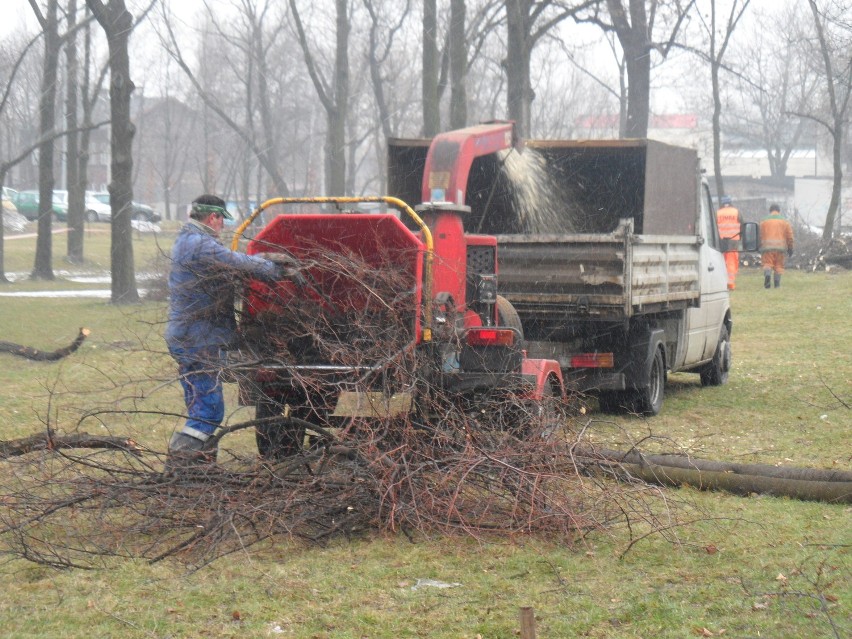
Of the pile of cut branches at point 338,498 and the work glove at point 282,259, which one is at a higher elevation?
the work glove at point 282,259

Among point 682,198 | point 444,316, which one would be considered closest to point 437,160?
point 444,316

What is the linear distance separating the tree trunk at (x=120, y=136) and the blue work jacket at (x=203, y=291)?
44.3 ft

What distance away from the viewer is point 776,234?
2459 centimetres

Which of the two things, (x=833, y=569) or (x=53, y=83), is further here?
(x=53, y=83)

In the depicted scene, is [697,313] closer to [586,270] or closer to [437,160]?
[586,270]

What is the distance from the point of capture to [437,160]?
9.04 m

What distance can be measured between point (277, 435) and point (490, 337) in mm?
1495

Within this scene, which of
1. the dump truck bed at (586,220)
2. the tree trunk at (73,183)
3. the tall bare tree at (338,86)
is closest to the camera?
the dump truck bed at (586,220)

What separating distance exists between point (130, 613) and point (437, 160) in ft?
17.1

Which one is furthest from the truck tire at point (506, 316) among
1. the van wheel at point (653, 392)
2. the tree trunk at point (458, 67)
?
the tree trunk at point (458, 67)

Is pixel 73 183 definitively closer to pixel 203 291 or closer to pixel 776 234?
pixel 776 234

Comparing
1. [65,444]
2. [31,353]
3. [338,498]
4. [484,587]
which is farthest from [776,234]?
[484,587]

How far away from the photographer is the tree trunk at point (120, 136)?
19.9 meters

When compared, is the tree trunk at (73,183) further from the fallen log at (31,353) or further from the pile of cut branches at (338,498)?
the pile of cut branches at (338,498)
